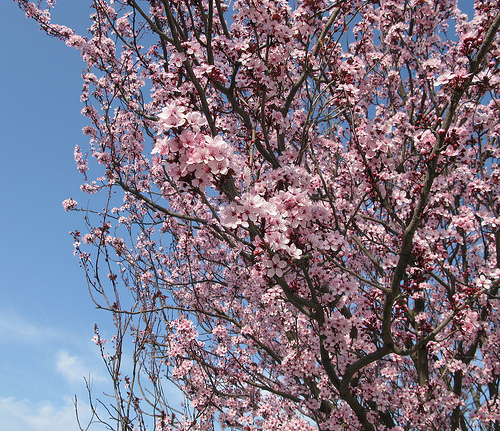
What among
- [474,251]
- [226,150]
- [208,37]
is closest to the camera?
[226,150]

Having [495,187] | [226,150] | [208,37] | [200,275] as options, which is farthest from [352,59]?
[200,275]

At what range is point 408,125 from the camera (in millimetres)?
6711

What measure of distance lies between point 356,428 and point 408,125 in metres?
5.20

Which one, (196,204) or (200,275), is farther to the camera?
(200,275)

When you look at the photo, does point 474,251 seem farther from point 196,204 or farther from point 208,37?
point 208,37

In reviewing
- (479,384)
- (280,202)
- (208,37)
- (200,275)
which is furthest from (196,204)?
(479,384)

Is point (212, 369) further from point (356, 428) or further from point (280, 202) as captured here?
point (280, 202)

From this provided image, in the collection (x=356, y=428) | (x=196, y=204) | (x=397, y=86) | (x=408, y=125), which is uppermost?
(x=397, y=86)

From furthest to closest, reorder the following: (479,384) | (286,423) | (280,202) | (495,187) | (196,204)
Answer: (196,204) < (479,384) < (495,187) < (286,423) < (280,202)

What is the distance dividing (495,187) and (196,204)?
5.57 m

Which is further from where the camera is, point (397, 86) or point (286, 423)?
point (397, 86)

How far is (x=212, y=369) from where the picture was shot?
21.7 ft

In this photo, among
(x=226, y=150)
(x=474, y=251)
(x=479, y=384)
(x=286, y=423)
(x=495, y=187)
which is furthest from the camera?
(x=474, y=251)

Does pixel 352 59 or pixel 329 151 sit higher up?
pixel 329 151
